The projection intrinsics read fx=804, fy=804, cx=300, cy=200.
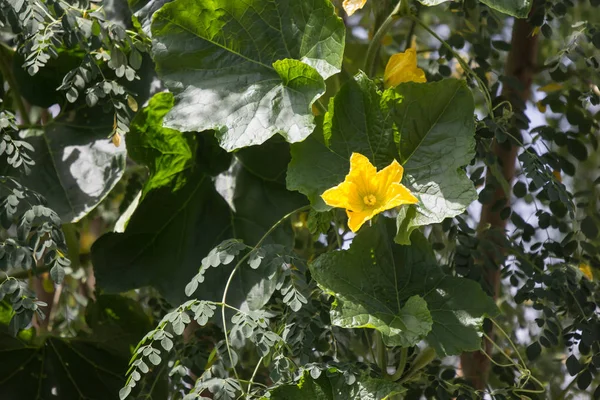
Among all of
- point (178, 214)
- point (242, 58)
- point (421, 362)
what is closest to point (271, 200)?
point (178, 214)

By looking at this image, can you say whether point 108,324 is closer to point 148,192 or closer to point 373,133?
point 148,192

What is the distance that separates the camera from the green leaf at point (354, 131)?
39.3 inches

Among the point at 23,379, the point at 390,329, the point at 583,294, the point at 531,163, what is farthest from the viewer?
the point at 23,379

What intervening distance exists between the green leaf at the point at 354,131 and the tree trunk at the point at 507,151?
35 cm

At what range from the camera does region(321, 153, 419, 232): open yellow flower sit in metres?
0.91

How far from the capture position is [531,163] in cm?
106

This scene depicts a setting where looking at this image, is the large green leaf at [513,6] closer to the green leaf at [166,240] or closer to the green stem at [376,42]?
the green stem at [376,42]

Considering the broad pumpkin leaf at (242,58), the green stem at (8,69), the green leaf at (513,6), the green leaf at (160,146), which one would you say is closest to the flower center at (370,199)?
the broad pumpkin leaf at (242,58)

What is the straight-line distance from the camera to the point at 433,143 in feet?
3.24

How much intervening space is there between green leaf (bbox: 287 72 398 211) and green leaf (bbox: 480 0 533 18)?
16 cm

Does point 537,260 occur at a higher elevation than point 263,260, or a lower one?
lower

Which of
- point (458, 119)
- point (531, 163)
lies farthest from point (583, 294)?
point (458, 119)

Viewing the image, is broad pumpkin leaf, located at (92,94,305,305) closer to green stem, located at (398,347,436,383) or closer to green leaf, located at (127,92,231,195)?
green leaf, located at (127,92,231,195)

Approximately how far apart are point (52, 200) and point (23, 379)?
1.05 feet
